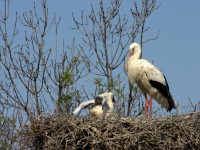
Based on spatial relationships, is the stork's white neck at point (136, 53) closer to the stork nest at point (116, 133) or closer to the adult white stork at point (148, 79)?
the adult white stork at point (148, 79)

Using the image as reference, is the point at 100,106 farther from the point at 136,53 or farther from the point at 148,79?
the point at 136,53

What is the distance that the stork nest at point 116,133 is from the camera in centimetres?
1098

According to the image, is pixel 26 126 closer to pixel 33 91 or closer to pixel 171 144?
pixel 171 144

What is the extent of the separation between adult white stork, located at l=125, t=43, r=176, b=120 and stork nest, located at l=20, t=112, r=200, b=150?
249cm

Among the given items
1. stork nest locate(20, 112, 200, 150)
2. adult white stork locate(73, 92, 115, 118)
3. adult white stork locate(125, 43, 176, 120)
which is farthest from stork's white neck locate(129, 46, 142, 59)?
stork nest locate(20, 112, 200, 150)

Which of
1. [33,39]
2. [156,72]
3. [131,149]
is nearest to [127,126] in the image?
[131,149]

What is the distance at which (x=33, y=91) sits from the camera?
637 inches

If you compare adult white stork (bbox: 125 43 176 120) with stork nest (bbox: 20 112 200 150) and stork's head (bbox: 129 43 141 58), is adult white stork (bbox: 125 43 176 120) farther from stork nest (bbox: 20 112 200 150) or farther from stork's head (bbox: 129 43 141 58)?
stork nest (bbox: 20 112 200 150)

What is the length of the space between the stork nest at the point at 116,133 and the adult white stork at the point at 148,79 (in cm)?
249

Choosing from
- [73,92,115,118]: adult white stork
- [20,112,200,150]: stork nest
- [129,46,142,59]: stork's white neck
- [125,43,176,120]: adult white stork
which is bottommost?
[20,112,200,150]: stork nest

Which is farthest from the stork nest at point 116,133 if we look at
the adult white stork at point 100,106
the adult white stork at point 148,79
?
the adult white stork at point 148,79

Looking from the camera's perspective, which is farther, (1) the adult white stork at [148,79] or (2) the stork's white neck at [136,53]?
(2) the stork's white neck at [136,53]

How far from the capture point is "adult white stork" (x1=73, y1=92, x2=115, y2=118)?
12203 mm

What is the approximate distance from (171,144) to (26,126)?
240 cm
